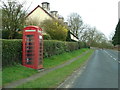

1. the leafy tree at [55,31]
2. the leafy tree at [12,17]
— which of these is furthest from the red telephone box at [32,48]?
the leafy tree at [55,31]

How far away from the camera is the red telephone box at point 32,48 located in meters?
14.2

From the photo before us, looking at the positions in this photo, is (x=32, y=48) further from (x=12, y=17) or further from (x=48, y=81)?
(x=12, y=17)

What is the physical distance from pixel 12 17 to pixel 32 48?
50.0ft

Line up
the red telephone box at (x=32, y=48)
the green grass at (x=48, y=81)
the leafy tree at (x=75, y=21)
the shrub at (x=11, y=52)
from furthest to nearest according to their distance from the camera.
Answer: the leafy tree at (x=75, y=21) < the red telephone box at (x=32, y=48) < the shrub at (x=11, y=52) < the green grass at (x=48, y=81)

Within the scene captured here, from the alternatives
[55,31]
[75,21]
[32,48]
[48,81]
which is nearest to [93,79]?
[48,81]

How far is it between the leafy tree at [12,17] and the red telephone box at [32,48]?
14.2 m

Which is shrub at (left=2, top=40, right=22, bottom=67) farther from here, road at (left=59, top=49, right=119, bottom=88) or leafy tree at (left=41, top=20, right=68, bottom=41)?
leafy tree at (left=41, top=20, right=68, bottom=41)

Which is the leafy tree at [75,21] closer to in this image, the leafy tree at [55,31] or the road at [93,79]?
the leafy tree at [55,31]

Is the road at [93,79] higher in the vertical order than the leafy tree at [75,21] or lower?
lower

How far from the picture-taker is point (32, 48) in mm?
14430

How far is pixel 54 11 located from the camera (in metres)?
64.4

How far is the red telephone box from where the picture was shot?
559 inches

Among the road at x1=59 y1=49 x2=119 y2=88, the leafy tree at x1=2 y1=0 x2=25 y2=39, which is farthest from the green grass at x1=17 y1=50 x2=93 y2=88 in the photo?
the leafy tree at x1=2 y1=0 x2=25 y2=39

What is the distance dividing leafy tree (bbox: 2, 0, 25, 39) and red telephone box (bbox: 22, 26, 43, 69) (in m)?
14.2
